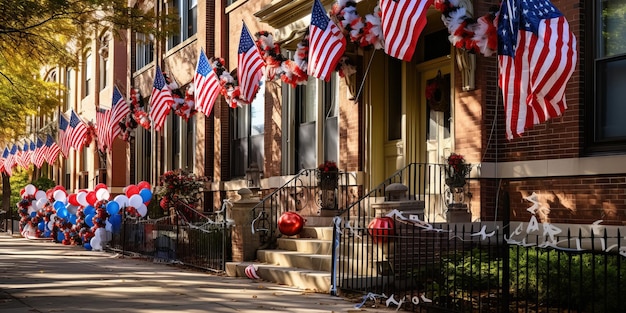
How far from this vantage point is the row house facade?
1104cm

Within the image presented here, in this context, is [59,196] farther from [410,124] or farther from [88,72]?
[410,124]

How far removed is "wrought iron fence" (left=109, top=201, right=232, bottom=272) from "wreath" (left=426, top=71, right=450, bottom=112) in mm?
4589

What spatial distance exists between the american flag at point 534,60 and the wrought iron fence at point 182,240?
717 centimetres

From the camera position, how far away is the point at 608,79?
10984 millimetres

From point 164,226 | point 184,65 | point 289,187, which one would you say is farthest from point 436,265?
point 184,65

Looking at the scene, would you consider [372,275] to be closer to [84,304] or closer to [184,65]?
[84,304]

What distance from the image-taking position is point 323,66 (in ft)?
44.4

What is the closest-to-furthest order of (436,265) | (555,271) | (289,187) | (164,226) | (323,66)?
1. (555,271)
2. (436,265)
3. (323,66)
4. (289,187)
5. (164,226)

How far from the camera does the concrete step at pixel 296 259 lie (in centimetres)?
1297

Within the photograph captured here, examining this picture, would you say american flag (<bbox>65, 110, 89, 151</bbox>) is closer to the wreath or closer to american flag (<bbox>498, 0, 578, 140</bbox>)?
the wreath

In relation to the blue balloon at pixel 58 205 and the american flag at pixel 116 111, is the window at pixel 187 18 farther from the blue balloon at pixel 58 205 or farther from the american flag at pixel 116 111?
the blue balloon at pixel 58 205

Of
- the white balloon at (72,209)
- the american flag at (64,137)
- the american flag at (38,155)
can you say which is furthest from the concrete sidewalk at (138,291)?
the american flag at (38,155)

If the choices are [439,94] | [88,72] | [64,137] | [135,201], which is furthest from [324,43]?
[88,72]

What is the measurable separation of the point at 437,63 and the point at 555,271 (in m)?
5.72
